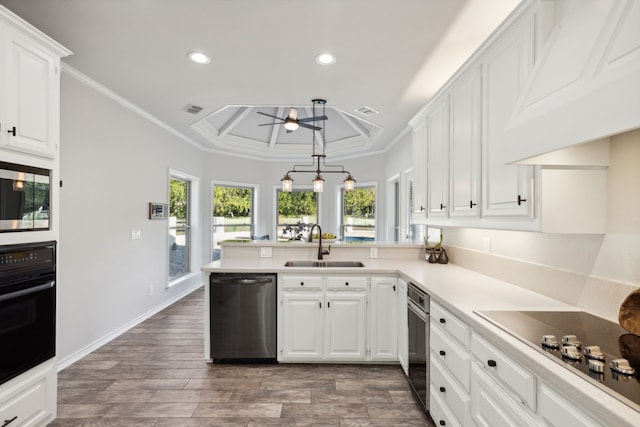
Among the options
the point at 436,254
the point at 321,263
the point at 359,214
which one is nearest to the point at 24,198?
the point at 321,263

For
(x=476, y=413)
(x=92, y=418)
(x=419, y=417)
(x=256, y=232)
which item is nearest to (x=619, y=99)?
(x=476, y=413)

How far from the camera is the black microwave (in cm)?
182

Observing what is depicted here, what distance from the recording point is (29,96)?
196 cm

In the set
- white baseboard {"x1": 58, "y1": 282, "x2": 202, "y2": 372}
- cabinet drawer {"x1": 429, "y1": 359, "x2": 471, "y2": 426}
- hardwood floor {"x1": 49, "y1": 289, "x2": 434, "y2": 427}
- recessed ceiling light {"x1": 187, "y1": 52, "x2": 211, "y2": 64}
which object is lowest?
hardwood floor {"x1": 49, "y1": 289, "x2": 434, "y2": 427}

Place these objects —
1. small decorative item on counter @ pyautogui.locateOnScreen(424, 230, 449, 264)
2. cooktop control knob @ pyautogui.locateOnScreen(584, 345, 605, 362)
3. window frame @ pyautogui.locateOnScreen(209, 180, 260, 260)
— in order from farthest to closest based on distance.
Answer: window frame @ pyautogui.locateOnScreen(209, 180, 260, 260) → small decorative item on counter @ pyautogui.locateOnScreen(424, 230, 449, 264) → cooktop control knob @ pyautogui.locateOnScreen(584, 345, 605, 362)

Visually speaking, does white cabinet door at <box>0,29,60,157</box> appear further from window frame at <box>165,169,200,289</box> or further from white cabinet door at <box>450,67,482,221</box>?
window frame at <box>165,169,200,289</box>

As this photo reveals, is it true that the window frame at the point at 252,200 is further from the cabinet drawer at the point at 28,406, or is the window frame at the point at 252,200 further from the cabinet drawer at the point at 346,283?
the cabinet drawer at the point at 28,406

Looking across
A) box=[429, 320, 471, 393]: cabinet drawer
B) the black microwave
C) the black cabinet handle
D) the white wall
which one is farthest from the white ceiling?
the black cabinet handle

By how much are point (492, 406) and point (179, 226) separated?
5.31 m

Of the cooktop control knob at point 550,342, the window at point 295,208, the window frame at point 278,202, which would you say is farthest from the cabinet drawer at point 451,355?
the window at point 295,208

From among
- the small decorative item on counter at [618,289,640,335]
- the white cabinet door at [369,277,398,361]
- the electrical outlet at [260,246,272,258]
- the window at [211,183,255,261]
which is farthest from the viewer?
the window at [211,183,255,261]

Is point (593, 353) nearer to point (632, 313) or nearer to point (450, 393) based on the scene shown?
point (632, 313)

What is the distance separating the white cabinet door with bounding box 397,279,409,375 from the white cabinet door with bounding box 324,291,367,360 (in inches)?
12.3

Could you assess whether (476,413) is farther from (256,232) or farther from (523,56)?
(256,232)
